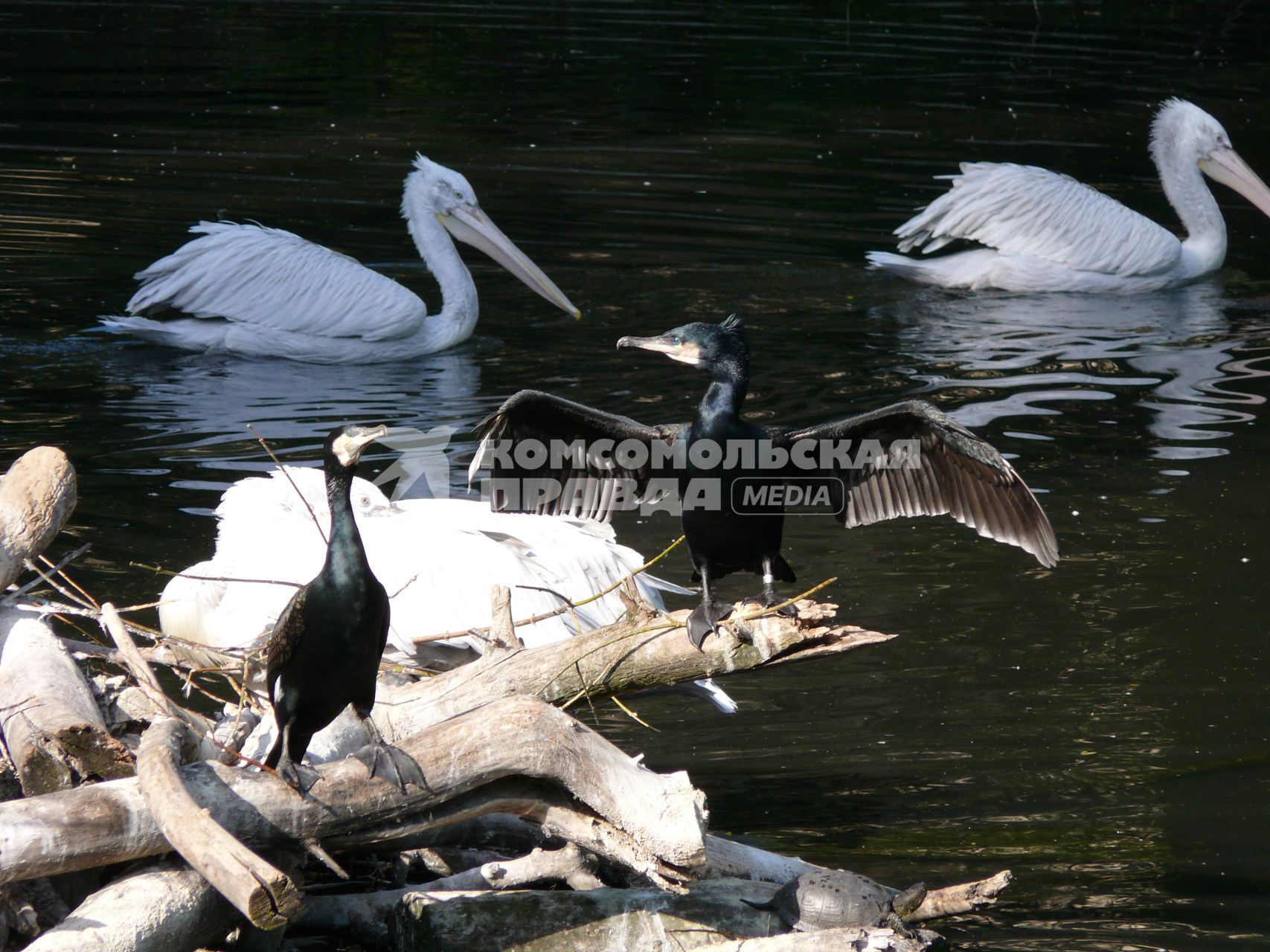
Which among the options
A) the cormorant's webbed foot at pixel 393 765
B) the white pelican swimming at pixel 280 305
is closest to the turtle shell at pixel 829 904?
the cormorant's webbed foot at pixel 393 765

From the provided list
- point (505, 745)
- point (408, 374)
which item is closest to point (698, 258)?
point (408, 374)

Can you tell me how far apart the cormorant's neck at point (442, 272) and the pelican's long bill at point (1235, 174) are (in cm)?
560

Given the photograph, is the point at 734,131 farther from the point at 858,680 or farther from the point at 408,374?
the point at 858,680

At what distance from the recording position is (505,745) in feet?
11.5

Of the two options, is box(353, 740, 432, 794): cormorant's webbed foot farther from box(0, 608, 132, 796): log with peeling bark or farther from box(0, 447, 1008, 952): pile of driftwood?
box(0, 608, 132, 796): log with peeling bark

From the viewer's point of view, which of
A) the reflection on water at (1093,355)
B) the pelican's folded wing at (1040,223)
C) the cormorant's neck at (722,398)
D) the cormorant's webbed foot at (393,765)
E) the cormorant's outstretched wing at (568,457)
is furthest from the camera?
the pelican's folded wing at (1040,223)

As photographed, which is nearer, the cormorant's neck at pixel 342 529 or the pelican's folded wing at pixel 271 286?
the cormorant's neck at pixel 342 529

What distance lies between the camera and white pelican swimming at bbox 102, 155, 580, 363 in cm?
882

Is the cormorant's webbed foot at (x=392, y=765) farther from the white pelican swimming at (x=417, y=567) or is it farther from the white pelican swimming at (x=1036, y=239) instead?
the white pelican swimming at (x=1036, y=239)

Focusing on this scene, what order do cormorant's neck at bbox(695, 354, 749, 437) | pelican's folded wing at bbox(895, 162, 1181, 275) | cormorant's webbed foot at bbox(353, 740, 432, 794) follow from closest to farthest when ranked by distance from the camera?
1. cormorant's webbed foot at bbox(353, 740, 432, 794)
2. cormorant's neck at bbox(695, 354, 749, 437)
3. pelican's folded wing at bbox(895, 162, 1181, 275)

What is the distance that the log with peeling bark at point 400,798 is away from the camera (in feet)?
10.3

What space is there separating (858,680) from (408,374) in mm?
4043

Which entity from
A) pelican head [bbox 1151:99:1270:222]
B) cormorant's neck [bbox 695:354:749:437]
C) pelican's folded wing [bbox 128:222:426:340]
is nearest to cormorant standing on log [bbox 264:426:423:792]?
cormorant's neck [bbox 695:354:749:437]

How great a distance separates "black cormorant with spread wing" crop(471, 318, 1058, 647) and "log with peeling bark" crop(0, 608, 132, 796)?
134 cm
